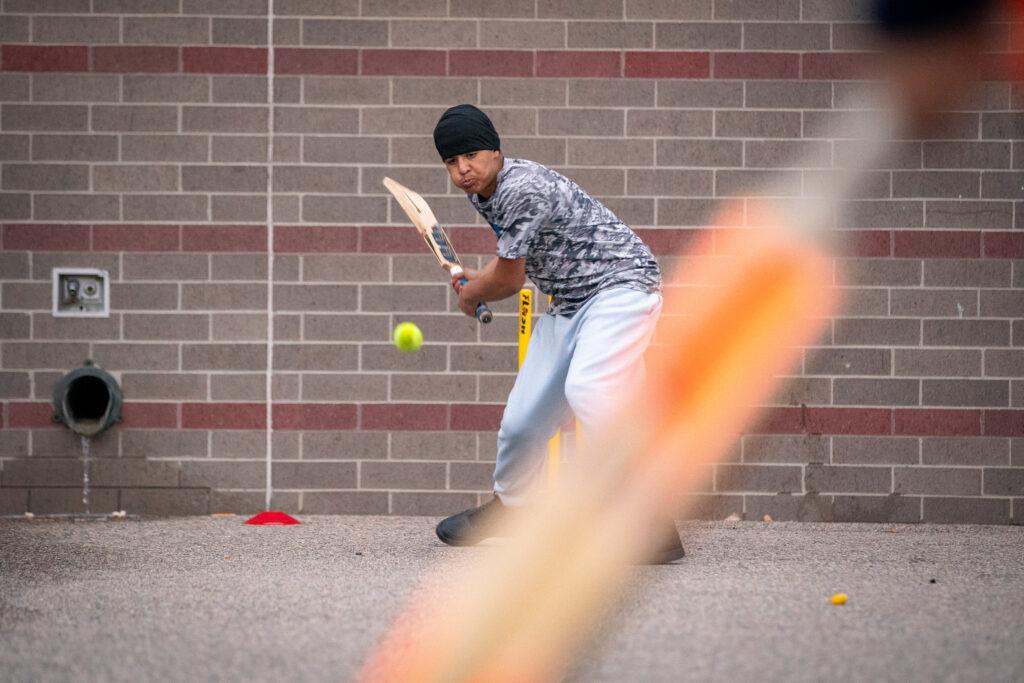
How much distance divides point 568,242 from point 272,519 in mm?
2404

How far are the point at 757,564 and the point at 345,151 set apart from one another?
3.20 m

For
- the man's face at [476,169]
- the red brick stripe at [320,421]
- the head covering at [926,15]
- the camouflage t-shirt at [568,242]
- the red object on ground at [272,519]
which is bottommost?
the red object on ground at [272,519]

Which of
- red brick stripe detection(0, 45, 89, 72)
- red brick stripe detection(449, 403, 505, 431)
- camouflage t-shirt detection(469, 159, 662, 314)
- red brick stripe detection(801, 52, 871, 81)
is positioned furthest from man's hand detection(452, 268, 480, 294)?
red brick stripe detection(0, 45, 89, 72)

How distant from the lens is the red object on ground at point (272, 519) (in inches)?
248

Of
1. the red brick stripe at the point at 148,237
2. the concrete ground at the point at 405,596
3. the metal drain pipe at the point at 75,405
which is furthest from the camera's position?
the red brick stripe at the point at 148,237

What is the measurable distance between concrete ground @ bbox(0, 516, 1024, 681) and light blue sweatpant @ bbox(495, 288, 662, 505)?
0.44 meters

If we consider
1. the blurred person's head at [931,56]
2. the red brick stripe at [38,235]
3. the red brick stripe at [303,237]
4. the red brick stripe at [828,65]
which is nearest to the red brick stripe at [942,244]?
the blurred person's head at [931,56]

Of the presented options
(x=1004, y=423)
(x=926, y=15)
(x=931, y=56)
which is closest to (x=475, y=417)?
(x=1004, y=423)

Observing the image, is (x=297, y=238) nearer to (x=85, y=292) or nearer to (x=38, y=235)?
(x=85, y=292)

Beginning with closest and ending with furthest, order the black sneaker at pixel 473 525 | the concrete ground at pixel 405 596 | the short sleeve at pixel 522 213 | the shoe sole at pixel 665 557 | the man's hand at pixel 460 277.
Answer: the concrete ground at pixel 405 596
the short sleeve at pixel 522 213
the shoe sole at pixel 665 557
the man's hand at pixel 460 277
the black sneaker at pixel 473 525

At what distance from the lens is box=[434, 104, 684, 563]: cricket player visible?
491cm

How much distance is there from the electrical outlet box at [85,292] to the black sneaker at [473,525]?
249 cm

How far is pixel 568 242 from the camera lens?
16.6ft

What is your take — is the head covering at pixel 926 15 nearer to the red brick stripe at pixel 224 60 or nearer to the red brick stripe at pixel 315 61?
the red brick stripe at pixel 315 61
